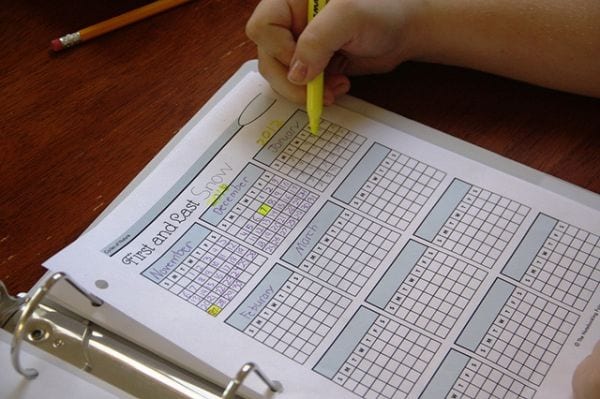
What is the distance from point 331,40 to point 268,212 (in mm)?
157

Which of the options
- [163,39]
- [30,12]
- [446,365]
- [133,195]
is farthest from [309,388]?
[30,12]

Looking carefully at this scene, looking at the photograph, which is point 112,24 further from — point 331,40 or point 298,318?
point 298,318

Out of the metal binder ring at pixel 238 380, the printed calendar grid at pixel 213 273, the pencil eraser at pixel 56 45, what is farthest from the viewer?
the pencil eraser at pixel 56 45

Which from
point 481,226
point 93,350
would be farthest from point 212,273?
point 481,226

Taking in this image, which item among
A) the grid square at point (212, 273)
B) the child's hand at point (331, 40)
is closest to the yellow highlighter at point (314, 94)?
the child's hand at point (331, 40)

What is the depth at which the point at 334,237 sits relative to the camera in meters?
0.65

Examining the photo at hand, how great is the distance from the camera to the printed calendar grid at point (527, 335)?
0.57 m

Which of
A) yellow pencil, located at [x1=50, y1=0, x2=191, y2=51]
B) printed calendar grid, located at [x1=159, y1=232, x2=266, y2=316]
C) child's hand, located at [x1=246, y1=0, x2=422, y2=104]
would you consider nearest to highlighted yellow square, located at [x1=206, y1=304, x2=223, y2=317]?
printed calendar grid, located at [x1=159, y1=232, x2=266, y2=316]

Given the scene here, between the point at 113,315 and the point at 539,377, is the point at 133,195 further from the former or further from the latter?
the point at 539,377

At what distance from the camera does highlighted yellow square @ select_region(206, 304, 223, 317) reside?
61 centimetres

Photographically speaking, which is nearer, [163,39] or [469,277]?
[469,277]

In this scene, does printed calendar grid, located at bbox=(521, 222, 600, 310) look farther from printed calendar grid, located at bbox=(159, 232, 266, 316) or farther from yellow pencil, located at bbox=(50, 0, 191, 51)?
yellow pencil, located at bbox=(50, 0, 191, 51)

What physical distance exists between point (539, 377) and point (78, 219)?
38cm

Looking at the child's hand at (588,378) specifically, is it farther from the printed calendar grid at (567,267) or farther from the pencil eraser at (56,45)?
the pencil eraser at (56,45)
